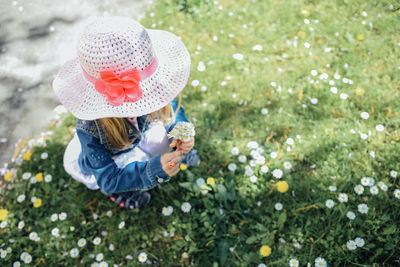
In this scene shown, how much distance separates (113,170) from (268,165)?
52.1 inches

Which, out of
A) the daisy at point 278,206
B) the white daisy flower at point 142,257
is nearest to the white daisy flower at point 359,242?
the daisy at point 278,206

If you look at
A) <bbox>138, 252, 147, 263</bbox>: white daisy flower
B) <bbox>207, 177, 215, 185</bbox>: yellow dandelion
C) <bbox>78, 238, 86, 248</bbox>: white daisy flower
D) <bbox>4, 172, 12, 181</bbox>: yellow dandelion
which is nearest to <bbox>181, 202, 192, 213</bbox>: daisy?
<bbox>207, 177, 215, 185</bbox>: yellow dandelion

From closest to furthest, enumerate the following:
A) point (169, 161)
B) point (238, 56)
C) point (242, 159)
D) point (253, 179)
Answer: point (169, 161) < point (253, 179) < point (242, 159) < point (238, 56)

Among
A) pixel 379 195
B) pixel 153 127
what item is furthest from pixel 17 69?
pixel 379 195

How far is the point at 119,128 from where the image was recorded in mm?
2012

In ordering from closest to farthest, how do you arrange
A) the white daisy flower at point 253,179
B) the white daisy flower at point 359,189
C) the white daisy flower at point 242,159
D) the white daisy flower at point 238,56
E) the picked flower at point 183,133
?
1. the picked flower at point 183,133
2. the white daisy flower at point 359,189
3. the white daisy flower at point 253,179
4. the white daisy flower at point 242,159
5. the white daisy flower at point 238,56

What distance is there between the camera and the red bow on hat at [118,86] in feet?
5.34

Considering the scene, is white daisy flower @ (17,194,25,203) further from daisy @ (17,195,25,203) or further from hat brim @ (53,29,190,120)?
hat brim @ (53,29,190,120)

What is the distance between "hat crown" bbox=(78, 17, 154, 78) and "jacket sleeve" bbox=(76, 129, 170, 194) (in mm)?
477

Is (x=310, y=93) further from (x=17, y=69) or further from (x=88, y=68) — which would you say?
(x=17, y=69)

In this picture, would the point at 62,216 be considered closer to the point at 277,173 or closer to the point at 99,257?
the point at 99,257

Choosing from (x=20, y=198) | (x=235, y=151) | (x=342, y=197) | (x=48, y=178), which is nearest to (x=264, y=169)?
(x=235, y=151)

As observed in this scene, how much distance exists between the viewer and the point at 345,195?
245cm

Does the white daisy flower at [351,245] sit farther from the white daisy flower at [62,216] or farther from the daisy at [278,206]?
the white daisy flower at [62,216]
